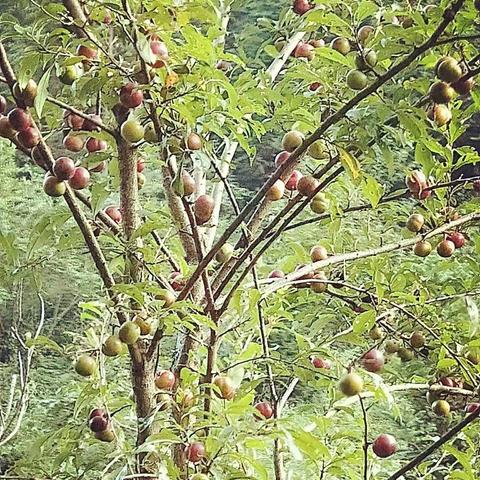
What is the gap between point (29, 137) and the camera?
61 centimetres

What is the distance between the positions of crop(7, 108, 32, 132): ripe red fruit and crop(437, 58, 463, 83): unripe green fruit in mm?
307

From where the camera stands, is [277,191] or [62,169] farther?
[277,191]

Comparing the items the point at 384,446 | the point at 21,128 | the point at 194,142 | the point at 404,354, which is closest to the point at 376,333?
the point at 404,354

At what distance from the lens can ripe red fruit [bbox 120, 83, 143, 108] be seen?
0.61 metres

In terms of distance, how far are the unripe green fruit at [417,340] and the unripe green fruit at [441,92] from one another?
0.31m

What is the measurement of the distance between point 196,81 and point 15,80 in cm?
14

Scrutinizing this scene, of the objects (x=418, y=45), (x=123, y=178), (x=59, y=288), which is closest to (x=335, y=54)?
(x=418, y=45)

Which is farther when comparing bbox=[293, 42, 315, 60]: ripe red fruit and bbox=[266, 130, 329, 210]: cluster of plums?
bbox=[293, 42, 315, 60]: ripe red fruit

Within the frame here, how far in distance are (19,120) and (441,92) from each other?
1.03ft

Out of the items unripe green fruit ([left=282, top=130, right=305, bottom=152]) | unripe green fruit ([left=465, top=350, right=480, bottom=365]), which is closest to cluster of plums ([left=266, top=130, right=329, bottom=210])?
unripe green fruit ([left=282, top=130, right=305, bottom=152])

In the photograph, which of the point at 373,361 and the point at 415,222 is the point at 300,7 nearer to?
the point at 415,222

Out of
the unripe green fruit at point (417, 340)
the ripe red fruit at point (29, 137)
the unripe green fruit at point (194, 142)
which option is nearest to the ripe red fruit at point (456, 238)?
the unripe green fruit at point (417, 340)

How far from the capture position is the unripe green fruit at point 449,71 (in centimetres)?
58

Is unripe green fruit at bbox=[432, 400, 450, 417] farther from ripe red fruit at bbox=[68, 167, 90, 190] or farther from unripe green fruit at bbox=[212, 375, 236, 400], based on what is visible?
ripe red fruit at bbox=[68, 167, 90, 190]
